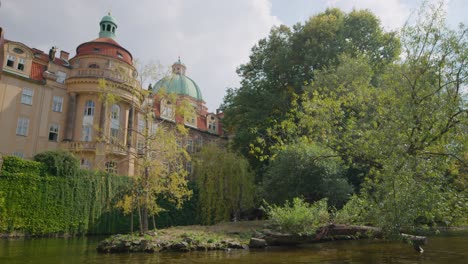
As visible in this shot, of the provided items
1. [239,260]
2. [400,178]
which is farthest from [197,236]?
[400,178]

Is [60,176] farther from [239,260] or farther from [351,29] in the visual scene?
[351,29]

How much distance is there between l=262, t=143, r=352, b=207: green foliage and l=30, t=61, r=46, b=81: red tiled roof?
23.1 meters

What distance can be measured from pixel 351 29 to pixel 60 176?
2532cm

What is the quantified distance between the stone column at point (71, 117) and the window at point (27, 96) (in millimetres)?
3088

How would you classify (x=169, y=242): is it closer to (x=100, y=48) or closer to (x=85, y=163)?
(x=85, y=163)

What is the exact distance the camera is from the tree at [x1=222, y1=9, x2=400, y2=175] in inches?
1146

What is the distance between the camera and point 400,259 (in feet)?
39.4

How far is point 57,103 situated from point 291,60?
21.3 m

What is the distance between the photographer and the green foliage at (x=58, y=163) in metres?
24.3

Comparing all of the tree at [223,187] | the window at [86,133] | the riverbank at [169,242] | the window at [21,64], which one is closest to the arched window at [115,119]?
the window at [86,133]

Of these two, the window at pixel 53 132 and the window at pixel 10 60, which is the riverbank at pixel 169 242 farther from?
the window at pixel 10 60

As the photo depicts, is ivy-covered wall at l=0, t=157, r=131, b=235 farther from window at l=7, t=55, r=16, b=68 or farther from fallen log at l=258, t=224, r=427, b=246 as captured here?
fallen log at l=258, t=224, r=427, b=246

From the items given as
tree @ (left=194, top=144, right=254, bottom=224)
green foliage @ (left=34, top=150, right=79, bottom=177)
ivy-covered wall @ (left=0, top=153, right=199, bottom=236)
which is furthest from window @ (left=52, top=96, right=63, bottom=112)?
tree @ (left=194, top=144, right=254, bottom=224)

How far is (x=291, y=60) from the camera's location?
1199 inches
